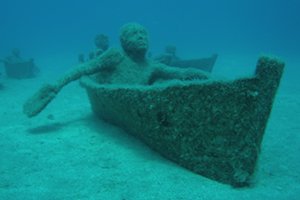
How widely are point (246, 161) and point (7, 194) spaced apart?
3.31 m

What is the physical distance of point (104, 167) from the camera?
517 centimetres

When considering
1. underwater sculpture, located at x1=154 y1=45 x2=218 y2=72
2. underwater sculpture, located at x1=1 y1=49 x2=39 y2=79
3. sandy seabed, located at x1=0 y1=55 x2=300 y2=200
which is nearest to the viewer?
sandy seabed, located at x1=0 y1=55 x2=300 y2=200

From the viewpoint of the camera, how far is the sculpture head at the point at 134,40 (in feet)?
24.1

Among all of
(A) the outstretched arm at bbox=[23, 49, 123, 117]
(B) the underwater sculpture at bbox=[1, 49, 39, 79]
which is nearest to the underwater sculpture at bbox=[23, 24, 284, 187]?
(A) the outstretched arm at bbox=[23, 49, 123, 117]

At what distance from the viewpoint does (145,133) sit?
5.61 meters

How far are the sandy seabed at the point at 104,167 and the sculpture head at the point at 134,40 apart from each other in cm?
179

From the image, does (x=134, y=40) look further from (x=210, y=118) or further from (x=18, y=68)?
(x=18, y=68)

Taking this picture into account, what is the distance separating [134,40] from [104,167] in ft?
10.7

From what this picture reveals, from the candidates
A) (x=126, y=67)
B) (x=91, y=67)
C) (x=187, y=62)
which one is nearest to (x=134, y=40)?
(x=126, y=67)

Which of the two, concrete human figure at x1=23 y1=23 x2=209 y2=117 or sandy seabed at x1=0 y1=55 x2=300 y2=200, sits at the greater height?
concrete human figure at x1=23 y1=23 x2=209 y2=117

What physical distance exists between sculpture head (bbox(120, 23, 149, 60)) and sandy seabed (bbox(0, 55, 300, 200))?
5.88 feet

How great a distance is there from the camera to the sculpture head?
736 centimetres

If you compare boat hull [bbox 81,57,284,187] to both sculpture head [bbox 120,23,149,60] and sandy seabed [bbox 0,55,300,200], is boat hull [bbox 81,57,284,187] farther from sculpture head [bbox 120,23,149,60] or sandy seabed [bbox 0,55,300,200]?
sculpture head [bbox 120,23,149,60]

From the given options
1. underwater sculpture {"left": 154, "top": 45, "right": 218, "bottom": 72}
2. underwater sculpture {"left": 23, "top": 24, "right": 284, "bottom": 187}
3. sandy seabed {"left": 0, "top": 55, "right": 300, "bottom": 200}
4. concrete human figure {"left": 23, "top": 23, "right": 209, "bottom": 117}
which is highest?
underwater sculpture {"left": 154, "top": 45, "right": 218, "bottom": 72}
